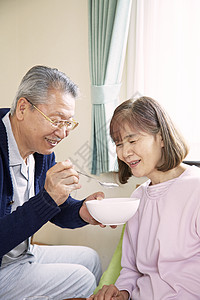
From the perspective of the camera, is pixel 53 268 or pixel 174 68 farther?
pixel 174 68

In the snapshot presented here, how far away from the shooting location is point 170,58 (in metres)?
2.35

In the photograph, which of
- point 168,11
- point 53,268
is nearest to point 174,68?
point 168,11

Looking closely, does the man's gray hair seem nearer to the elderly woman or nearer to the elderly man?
the elderly man

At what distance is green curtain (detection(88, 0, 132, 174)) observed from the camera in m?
2.47

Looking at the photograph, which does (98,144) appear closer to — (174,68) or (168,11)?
(174,68)

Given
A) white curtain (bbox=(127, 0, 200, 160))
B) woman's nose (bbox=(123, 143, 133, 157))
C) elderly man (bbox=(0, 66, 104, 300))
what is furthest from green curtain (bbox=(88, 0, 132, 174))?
woman's nose (bbox=(123, 143, 133, 157))

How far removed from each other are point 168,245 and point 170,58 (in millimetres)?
1448

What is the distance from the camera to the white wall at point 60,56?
279cm

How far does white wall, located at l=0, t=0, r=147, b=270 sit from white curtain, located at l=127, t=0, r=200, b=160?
10.6 inches

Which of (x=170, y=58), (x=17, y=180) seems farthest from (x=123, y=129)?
(x=170, y=58)

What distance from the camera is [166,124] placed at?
4.59 feet

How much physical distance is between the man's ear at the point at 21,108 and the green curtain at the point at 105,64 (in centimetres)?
103

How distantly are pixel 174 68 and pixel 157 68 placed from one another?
0.13 m

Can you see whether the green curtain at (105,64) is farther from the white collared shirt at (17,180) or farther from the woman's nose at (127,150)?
the woman's nose at (127,150)
